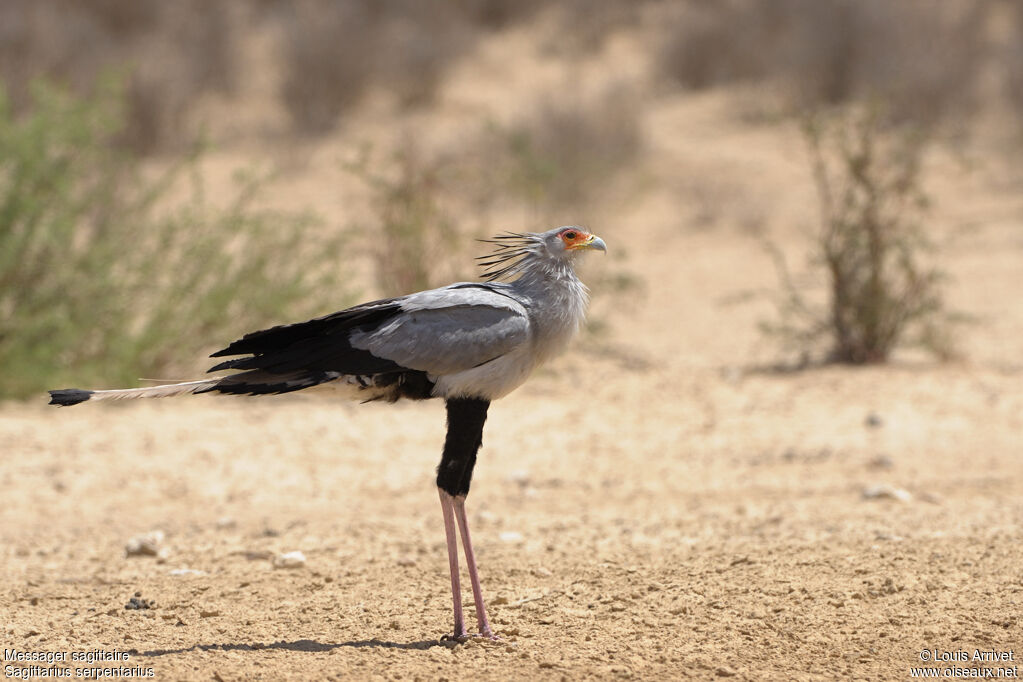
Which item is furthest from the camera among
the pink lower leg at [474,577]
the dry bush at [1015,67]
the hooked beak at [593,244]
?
the dry bush at [1015,67]

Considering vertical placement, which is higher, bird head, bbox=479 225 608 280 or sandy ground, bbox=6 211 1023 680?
bird head, bbox=479 225 608 280

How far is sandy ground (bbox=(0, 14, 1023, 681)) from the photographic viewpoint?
3.98 meters

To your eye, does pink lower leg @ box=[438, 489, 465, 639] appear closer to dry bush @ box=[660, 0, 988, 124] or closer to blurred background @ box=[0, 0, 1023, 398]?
blurred background @ box=[0, 0, 1023, 398]

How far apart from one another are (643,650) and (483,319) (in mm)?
1194

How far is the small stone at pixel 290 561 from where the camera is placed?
501cm

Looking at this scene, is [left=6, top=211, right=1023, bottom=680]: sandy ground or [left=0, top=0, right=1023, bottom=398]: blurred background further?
[left=0, top=0, right=1023, bottom=398]: blurred background

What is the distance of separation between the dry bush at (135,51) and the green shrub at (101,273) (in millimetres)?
8254

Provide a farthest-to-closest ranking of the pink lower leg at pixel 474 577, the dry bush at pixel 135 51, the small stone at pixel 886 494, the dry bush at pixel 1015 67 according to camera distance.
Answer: the dry bush at pixel 1015 67
the dry bush at pixel 135 51
the small stone at pixel 886 494
the pink lower leg at pixel 474 577

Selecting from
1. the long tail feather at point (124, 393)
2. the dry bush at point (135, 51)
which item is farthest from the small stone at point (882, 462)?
the dry bush at point (135, 51)

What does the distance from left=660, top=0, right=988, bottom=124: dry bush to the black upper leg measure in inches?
586

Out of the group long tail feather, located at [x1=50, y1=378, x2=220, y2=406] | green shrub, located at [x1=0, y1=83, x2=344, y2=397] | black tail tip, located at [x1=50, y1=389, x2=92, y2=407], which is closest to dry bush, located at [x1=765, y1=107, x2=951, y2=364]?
green shrub, located at [x1=0, y1=83, x2=344, y2=397]

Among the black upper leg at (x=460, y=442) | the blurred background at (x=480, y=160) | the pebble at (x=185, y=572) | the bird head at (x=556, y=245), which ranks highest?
the blurred background at (x=480, y=160)

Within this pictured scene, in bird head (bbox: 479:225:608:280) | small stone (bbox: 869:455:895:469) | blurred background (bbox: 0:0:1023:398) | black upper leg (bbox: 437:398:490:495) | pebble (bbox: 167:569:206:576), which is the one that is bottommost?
pebble (bbox: 167:569:206:576)

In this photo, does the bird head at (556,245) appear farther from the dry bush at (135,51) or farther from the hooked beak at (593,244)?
the dry bush at (135,51)
